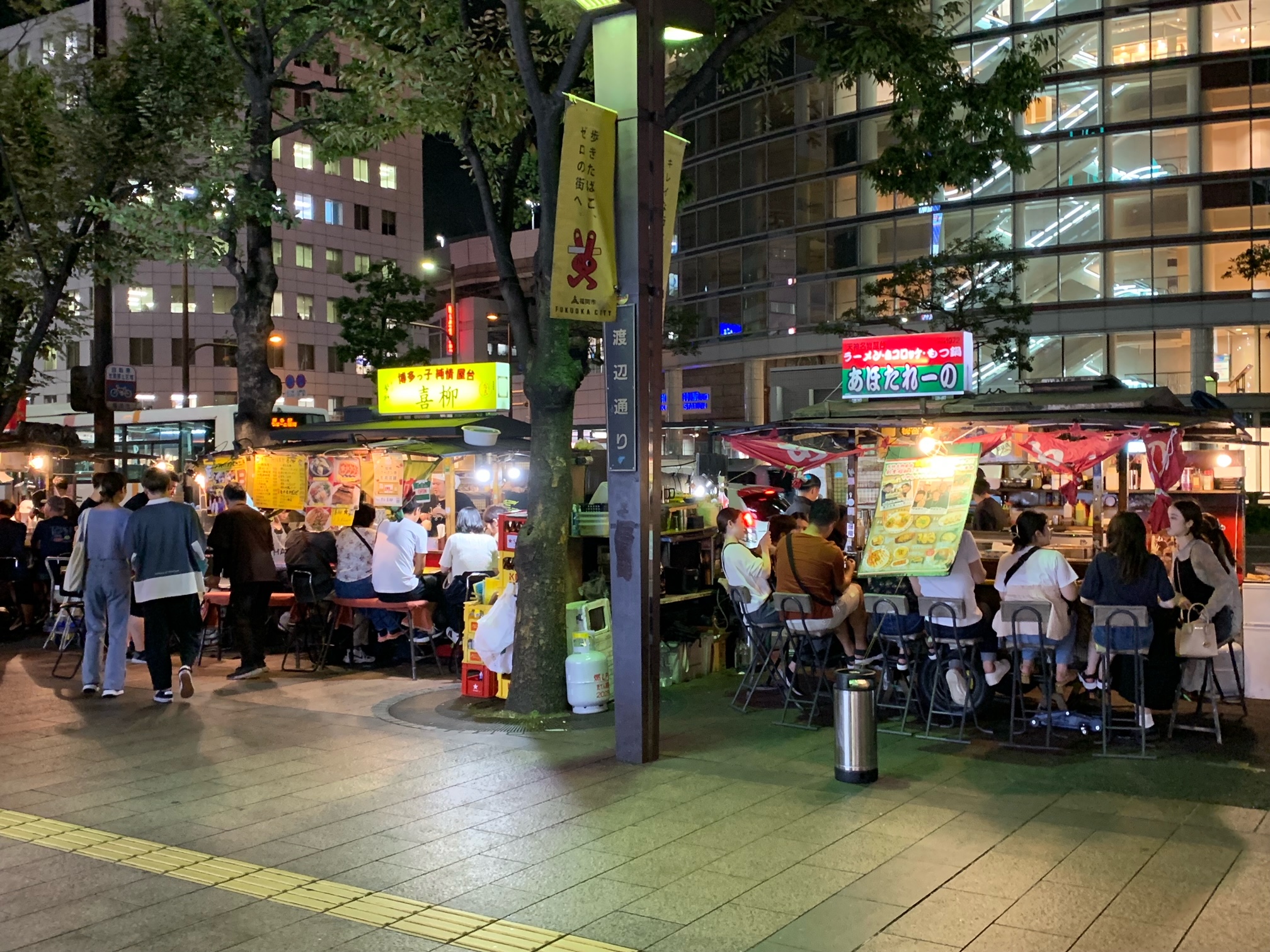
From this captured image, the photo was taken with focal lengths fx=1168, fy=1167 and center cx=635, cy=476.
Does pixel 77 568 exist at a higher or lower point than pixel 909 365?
lower

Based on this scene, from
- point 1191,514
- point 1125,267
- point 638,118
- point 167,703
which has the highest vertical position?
point 1125,267

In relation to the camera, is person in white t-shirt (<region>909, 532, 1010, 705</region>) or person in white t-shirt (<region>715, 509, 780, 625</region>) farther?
person in white t-shirt (<region>715, 509, 780, 625</region>)

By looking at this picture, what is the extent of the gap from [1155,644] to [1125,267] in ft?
128

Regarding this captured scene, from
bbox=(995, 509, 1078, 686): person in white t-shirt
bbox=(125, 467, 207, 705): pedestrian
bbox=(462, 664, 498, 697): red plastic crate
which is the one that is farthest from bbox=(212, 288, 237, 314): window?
bbox=(995, 509, 1078, 686): person in white t-shirt

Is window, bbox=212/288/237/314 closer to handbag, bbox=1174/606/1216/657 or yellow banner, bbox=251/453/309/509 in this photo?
yellow banner, bbox=251/453/309/509

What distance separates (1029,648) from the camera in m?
8.55

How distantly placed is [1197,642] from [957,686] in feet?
5.65

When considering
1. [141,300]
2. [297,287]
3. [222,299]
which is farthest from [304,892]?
[297,287]

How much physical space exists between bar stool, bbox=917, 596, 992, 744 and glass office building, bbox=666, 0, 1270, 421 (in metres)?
33.0

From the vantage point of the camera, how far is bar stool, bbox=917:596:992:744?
8.76 metres

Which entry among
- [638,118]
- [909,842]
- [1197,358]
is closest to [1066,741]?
[909,842]

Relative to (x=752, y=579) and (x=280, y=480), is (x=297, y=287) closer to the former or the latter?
(x=280, y=480)

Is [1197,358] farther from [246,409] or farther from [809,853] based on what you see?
[809,853]

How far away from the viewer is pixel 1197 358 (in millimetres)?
42531
